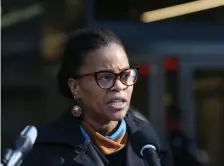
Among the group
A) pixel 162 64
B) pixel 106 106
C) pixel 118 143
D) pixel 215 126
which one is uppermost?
pixel 106 106

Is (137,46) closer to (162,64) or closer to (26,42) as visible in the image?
(162,64)

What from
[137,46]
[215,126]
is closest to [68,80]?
[137,46]

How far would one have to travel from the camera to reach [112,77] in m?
1.81

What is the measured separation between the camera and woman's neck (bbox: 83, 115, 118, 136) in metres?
1.91

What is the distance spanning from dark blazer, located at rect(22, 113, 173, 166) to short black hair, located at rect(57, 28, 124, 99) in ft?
0.36

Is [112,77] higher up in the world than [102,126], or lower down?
higher up

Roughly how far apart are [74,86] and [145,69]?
9.97ft

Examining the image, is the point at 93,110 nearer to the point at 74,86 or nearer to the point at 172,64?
the point at 74,86

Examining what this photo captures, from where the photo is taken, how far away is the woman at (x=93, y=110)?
182 centimetres

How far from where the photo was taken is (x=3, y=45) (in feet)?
16.3

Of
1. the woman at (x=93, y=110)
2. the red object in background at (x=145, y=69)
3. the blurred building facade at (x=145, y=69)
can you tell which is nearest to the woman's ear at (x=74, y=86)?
the woman at (x=93, y=110)

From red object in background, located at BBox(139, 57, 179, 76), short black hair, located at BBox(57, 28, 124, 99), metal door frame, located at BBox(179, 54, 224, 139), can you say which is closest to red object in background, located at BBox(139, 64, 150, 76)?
red object in background, located at BBox(139, 57, 179, 76)

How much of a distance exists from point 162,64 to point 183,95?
0.97 feet

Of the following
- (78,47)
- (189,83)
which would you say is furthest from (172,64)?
(78,47)
